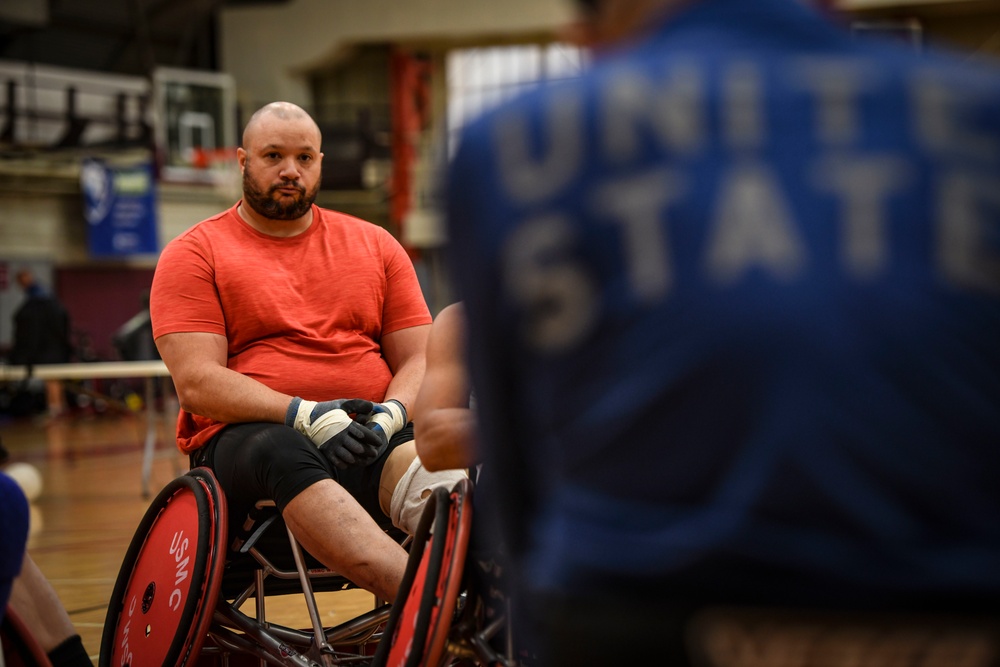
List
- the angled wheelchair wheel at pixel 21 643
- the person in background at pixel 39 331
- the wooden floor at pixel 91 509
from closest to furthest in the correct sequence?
the angled wheelchair wheel at pixel 21 643, the wooden floor at pixel 91 509, the person in background at pixel 39 331

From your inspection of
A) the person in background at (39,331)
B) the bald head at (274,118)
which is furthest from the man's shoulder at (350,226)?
the person in background at (39,331)

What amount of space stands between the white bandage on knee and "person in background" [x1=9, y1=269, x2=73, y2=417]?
10382mm

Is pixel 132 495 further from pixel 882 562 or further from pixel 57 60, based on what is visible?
pixel 57 60

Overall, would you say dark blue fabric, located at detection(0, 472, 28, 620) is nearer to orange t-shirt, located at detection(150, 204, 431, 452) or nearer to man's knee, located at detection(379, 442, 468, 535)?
man's knee, located at detection(379, 442, 468, 535)

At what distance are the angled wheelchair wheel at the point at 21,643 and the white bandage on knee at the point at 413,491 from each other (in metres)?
0.80

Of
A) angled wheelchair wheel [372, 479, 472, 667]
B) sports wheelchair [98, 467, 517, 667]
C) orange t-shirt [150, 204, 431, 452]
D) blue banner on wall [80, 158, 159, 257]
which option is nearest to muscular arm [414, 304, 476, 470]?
angled wheelchair wheel [372, 479, 472, 667]

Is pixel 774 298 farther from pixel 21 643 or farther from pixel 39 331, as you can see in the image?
pixel 39 331

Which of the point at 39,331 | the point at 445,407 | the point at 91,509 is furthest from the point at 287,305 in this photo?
the point at 39,331

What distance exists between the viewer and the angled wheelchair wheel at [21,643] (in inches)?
66.4

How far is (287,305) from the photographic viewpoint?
2.67 meters

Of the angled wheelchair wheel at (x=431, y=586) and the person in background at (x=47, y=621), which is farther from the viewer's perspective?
the person in background at (x=47, y=621)

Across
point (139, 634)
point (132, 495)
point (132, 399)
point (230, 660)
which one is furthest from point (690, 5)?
point (132, 399)

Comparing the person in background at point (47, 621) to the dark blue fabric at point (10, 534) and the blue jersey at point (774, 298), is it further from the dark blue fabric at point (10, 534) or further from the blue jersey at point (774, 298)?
the blue jersey at point (774, 298)

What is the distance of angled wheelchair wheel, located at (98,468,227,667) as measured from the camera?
2123 millimetres
